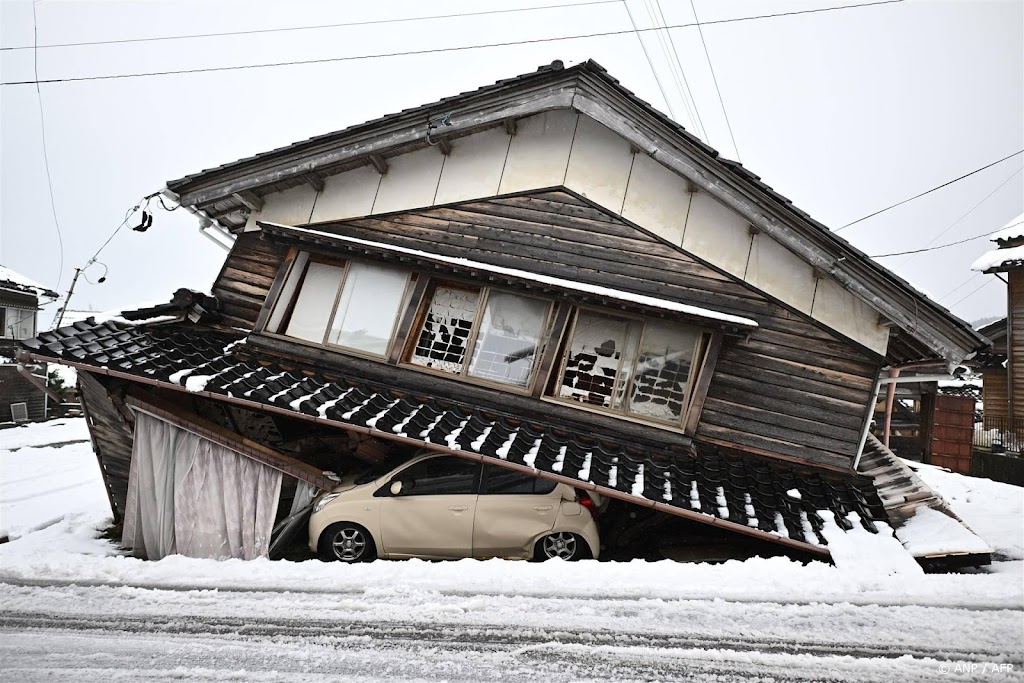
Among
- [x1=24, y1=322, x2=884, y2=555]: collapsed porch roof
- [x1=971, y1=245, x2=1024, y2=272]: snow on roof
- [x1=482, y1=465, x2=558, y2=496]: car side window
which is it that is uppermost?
[x1=971, y1=245, x2=1024, y2=272]: snow on roof

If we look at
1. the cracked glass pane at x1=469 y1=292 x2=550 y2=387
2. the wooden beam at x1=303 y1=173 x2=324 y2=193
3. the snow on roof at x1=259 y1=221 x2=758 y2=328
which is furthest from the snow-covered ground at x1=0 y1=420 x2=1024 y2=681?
the wooden beam at x1=303 y1=173 x2=324 y2=193

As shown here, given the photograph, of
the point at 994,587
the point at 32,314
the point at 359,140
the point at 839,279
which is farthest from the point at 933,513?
the point at 32,314

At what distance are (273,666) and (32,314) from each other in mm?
28622

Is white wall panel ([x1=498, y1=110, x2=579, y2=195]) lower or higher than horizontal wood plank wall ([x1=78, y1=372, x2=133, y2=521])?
higher

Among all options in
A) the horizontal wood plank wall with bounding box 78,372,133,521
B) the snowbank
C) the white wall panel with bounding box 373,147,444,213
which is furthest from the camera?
the white wall panel with bounding box 373,147,444,213

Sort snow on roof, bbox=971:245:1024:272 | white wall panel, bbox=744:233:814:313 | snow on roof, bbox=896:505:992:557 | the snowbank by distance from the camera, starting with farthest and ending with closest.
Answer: snow on roof, bbox=971:245:1024:272 → white wall panel, bbox=744:233:814:313 → snow on roof, bbox=896:505:992:557 → the snowbank

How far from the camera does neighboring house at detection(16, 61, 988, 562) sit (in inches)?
293

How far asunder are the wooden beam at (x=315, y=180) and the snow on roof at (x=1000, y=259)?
21.9 metres

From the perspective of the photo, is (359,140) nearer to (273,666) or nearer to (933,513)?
(273,666)

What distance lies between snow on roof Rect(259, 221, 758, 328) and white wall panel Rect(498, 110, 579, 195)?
4.72ft

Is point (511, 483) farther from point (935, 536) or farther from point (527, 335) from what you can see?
point (935, 536)

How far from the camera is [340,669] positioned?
473 centimetres

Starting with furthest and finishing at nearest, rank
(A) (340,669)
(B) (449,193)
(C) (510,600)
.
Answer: (B) (449,193) → (C) (510,600) → (A) (340,669)

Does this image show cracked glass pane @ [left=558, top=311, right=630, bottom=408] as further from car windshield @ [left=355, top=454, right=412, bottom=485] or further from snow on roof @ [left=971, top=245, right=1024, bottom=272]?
snow on roof @ [left=971, top=245, right=1024, bottom=272]
